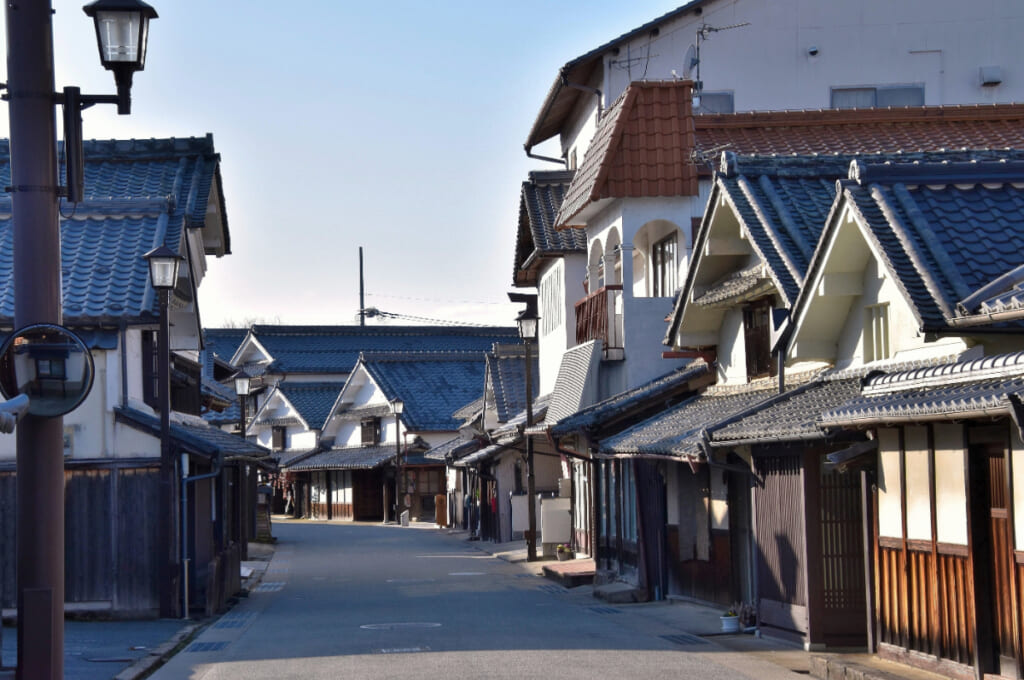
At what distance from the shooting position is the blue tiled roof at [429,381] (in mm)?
61750

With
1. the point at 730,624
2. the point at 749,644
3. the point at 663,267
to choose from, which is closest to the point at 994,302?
the point at 749,644

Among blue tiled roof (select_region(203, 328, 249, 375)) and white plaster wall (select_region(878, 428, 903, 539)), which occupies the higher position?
blue tiled roof (select_region(203, 328, 249, 375))

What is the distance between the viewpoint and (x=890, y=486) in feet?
43.9

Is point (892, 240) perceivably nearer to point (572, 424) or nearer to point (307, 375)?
point (572, 424)

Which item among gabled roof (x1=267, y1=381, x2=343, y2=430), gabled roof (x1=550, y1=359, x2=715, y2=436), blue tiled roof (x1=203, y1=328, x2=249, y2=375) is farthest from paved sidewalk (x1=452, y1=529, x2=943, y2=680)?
blue tiled roof (x1=203, y1=328, x2=249, y2=375)

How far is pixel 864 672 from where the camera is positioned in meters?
12.3

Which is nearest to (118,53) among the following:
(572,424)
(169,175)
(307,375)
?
(572,424)

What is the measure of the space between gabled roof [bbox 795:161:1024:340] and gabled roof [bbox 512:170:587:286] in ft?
59.8

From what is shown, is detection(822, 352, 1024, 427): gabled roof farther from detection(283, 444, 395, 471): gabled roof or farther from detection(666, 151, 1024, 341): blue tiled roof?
detection(283, 444, 395, 471): gabled roof

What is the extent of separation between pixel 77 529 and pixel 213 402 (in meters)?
13.8

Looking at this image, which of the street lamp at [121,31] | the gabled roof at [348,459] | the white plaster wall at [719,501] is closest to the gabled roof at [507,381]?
the gabled roof at [348,459]

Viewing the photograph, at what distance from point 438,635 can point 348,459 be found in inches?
1803

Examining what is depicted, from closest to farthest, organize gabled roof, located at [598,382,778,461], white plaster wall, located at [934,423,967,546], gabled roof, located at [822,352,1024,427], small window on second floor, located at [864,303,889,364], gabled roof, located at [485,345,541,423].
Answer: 1. gabled roof, located at [822,352,1024,427]
2. white plaster wall, located at [934,423,967,546]
3. small window on second floor, located at [864,303,889,364]
4. gabled roof, located at [598,382,778,461]
5. gabled roof, located at [485,345,541,423]

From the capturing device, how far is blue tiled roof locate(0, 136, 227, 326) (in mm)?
21081
